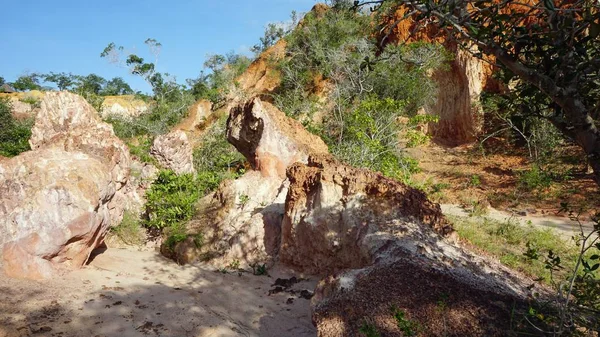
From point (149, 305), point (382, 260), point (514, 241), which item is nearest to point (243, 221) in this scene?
point (149, 305)

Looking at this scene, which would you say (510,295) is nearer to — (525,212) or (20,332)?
(20,332)

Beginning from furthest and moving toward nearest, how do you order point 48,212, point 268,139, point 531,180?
point 531,180 → point 268,139 → point 48,212

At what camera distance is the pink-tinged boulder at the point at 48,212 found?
420 centimetres

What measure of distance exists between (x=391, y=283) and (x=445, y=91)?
1353cm

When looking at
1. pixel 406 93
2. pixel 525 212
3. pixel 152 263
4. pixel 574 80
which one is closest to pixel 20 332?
pixel 152 263

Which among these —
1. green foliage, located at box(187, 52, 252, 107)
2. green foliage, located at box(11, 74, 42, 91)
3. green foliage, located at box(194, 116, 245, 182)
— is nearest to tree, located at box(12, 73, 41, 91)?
green foliage, located at box(11, 74, 42, 91)

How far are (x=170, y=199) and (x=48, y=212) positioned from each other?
271 cm

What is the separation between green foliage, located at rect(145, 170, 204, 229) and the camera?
6.93 meters

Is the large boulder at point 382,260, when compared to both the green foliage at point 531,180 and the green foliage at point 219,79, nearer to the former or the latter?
the green foliage at point 531,180

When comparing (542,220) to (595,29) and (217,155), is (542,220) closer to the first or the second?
(595,29)

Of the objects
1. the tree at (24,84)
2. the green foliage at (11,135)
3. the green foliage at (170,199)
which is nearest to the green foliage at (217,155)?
the green foliage at (170,199)

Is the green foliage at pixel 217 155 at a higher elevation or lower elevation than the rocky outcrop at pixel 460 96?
lower

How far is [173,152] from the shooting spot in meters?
8.69

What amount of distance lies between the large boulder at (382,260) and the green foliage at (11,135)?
313 inches
